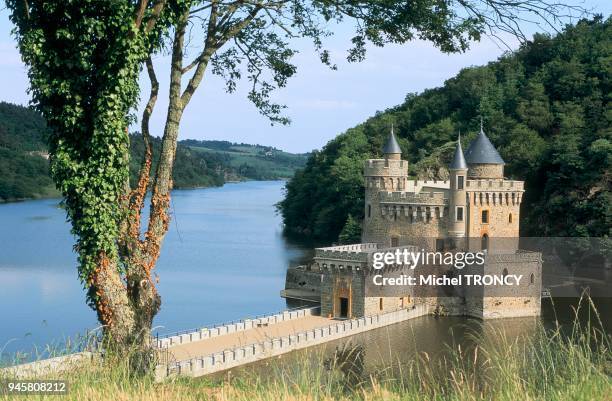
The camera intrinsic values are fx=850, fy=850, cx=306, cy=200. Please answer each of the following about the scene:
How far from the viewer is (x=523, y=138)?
159 feet

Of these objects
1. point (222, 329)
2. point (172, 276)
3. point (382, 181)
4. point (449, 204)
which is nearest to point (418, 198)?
point (449, 204)

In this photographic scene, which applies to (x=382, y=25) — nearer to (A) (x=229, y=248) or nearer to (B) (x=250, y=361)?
(B) (x=250, y=361)

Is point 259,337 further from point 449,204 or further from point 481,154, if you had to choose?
point 481,154

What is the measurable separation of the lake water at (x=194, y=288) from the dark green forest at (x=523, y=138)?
4.58 m

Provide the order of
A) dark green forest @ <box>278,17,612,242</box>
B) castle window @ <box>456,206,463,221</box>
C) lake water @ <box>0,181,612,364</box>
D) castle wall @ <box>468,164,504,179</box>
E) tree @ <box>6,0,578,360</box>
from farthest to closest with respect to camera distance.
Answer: dark green forest @ <box>278,17,612,242</box>, castle wall @ <box>468,164,504,179</box>, castle window @ <box>456,206,463,221</box>, lake water @ <box>0,181,612,364</box>, tree @ <box>6,0,578,360</box>

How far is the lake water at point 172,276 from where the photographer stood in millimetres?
28234

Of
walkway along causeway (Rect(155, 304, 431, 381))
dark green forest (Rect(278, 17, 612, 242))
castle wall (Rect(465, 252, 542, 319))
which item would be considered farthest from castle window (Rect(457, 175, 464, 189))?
dark green forest (Rect(278, 17, 612, 242))

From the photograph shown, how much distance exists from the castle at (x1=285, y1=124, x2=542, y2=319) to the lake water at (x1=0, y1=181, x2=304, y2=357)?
454 cm

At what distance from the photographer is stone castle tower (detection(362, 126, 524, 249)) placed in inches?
1246

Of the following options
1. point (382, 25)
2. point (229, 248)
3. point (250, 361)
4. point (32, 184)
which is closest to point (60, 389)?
point (382, 25)

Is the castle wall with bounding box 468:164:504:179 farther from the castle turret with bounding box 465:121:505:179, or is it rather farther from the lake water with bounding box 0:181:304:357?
the lake water with bounding box 0:181:304:357

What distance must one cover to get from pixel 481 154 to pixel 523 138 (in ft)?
54.2

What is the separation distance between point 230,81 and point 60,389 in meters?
6.09

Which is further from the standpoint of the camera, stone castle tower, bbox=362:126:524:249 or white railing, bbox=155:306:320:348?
stone castle tower, bbox=362:126:524:249
